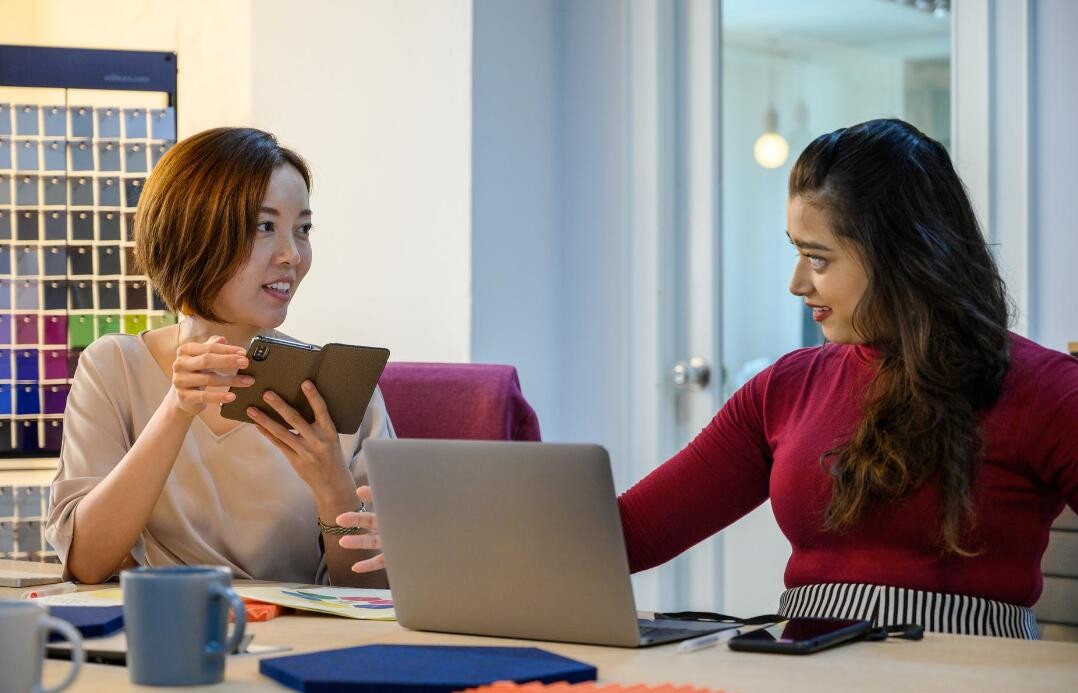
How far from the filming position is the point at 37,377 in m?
2.89

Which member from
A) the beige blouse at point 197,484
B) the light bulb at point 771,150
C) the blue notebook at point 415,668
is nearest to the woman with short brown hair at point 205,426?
the beige blouse at point 197,484

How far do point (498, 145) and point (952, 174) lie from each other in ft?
5.62

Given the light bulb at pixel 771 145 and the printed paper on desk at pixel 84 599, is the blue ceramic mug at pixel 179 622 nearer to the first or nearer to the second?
the printed paper on desk at pixel 84 599

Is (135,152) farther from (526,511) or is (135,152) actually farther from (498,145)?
(526,511)

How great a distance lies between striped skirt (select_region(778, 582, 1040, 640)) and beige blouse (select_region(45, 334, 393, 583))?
2.30 ft

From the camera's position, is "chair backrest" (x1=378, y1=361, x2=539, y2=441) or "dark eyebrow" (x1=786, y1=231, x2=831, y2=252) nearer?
"dark eyebrow" (x1=786, y1=231, x2=831, y2=252)

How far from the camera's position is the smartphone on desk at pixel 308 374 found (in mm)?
1619

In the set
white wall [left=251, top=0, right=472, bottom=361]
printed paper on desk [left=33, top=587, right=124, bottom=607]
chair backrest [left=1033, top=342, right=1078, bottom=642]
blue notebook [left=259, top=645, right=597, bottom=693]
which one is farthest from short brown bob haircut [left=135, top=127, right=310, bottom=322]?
white wall [left=251, top=0, right=472, bottom=361]

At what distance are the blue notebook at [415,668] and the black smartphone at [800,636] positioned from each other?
19 centimetres

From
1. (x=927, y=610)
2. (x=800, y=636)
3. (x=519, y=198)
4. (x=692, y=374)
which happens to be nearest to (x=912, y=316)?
(x=927, y=610)

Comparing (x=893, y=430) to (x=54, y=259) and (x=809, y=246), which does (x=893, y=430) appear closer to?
(x=809, y=246)

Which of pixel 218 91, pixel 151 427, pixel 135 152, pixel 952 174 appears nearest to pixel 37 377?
pixel 135 152

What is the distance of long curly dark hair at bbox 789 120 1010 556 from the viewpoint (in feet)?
5.24

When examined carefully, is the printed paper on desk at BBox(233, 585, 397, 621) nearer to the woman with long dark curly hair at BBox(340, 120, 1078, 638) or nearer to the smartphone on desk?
the woman with long dark curly hair at BBox(340, 120, 1078, 638)
